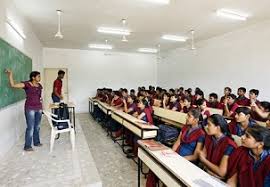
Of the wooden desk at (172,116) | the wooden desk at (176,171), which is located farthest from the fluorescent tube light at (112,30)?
the wooden desk at (176,171)

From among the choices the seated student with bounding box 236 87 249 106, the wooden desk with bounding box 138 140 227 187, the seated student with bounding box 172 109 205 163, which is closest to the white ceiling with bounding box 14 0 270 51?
the seated student with bounding box 236 87 249 106

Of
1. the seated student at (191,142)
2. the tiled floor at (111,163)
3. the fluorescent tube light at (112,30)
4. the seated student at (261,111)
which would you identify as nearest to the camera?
the seated student at (191,142)

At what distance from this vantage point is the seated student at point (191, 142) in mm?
2307

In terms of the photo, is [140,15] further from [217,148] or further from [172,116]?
[217,148]

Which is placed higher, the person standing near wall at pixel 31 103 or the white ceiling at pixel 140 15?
the white ceiling at pixel 140 15

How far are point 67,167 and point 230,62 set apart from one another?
5830mm

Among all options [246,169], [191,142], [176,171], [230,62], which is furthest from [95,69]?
[246,169]

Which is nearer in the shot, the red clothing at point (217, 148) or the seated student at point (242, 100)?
the red clothing at point (217, 148)

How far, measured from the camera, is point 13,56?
3908mm

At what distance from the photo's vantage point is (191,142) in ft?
7.88

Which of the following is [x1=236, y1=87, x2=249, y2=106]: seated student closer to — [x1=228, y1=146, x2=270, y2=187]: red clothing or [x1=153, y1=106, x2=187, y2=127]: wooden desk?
[x1=153, y1=106, x2=187, y2=127]: wooden desk

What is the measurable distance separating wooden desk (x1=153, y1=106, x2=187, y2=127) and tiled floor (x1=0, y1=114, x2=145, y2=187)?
1.25 m

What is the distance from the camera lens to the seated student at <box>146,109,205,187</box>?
2.31 meters

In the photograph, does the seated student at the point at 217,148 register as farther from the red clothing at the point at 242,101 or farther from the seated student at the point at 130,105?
the red clothing at the point at 242,101
